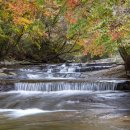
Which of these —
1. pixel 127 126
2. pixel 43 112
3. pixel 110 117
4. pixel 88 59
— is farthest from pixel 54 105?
pixel 88 59

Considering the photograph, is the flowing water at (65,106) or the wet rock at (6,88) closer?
the flowing water at (65,106)

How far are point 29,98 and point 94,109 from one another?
10.8ft

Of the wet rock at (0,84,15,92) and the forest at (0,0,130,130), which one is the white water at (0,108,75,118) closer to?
the forest at (0,0,130,130)

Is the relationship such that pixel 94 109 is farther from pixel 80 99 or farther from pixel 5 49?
pixel 5 49

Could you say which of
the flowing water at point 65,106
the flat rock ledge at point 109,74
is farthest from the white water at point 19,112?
the flat rock ledge at point 109,74

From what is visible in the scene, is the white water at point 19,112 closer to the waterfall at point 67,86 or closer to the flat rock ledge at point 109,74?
the waterfall at point 67,86

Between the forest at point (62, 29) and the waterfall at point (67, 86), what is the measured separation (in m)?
1.66

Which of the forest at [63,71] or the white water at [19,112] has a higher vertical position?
the forest at [63,71]

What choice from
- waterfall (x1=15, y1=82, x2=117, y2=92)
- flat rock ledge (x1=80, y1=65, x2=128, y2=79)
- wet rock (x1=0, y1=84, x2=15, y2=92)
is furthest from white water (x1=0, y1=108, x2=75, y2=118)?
flat rock ledge (x1=80, y1=65, x2=128, y2=79)

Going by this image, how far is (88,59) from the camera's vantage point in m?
36.0

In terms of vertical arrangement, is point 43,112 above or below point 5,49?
below

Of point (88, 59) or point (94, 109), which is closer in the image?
point (94, 109)

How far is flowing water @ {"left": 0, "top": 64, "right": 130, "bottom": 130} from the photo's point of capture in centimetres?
1074

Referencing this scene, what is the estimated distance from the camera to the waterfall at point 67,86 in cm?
1720
